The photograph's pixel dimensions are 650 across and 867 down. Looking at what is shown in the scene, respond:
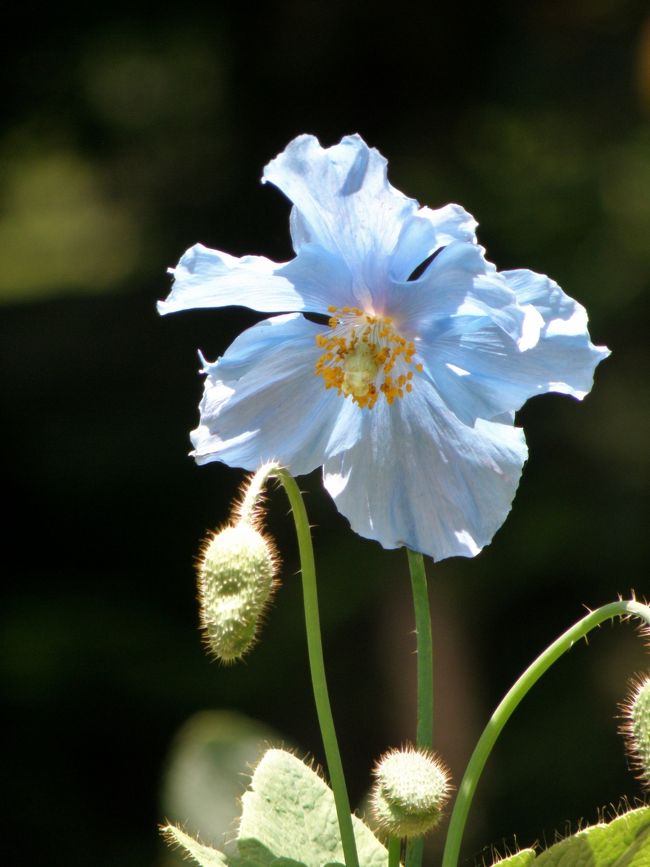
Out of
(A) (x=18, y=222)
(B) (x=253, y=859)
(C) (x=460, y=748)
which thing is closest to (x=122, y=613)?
(C) (x=460, y=748)

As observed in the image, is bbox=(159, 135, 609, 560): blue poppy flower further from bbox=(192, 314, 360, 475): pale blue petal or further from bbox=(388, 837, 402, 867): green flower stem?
bbox=(388, 837, 402, 867): green flower stem

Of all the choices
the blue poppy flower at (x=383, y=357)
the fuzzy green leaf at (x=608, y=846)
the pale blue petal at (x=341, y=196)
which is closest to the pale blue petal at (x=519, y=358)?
the blue poppy flower at (x=383, y=357)

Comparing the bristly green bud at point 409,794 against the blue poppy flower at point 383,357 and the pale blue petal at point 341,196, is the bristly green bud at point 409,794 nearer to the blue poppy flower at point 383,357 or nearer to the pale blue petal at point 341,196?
the blue poppy flower at point 383,357

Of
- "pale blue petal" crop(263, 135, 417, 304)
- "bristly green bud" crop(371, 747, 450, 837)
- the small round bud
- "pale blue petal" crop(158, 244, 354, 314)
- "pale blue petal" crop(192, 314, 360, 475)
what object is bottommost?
"bristly green bud" crop(371, 747, 450, 837)

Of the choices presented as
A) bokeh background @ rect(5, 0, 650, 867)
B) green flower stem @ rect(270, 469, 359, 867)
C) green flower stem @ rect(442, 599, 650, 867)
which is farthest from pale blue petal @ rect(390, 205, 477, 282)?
bokeh background @ rect(5, 0, 650, 867)

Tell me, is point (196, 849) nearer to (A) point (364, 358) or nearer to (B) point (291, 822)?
(B) point (291, 822)

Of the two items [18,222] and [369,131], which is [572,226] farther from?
[18,222]
